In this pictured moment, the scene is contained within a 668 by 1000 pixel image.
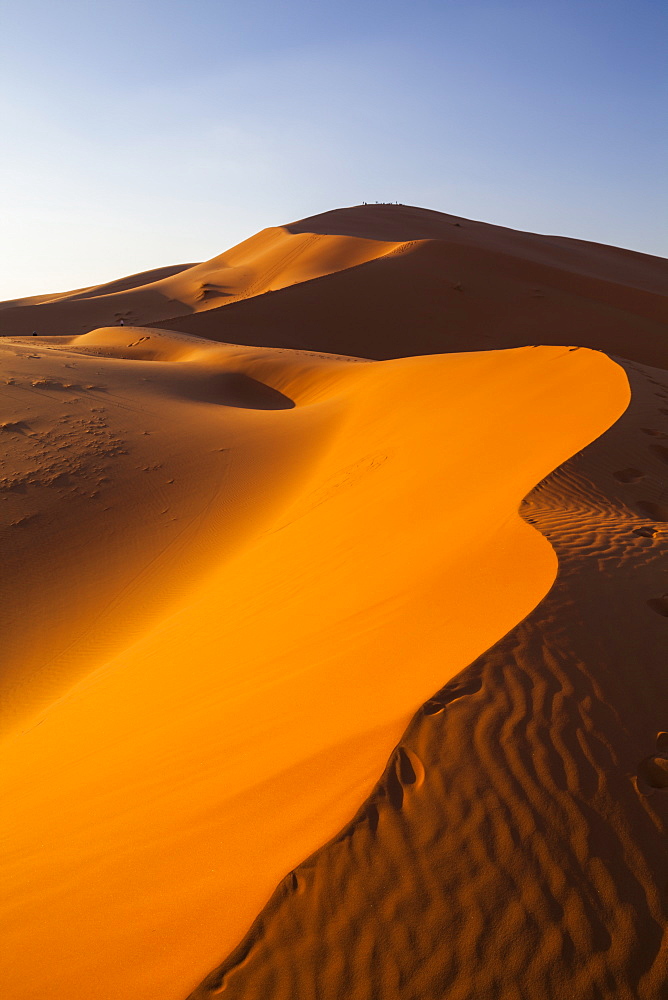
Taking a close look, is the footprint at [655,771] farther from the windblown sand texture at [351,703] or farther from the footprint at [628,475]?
the footprint at [628,475]

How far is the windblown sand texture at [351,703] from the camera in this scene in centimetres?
225

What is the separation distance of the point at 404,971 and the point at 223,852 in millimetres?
817

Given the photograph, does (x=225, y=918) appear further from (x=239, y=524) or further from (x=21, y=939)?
(x=239, y=524)

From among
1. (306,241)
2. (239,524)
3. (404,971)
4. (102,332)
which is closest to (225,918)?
(404,971)

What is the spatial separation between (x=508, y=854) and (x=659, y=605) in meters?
1.93

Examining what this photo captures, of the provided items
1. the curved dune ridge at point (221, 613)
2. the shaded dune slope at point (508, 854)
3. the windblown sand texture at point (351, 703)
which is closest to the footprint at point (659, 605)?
the windblown sand texture at point (351, 703)

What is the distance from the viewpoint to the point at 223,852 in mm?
2602

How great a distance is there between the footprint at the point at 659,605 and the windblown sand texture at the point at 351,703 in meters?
0.03

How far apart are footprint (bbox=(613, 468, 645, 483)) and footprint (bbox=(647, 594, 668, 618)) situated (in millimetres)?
2484

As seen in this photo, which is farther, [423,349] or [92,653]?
[423,349]

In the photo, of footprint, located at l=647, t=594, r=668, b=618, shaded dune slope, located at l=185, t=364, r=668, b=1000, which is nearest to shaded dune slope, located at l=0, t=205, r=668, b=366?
footprint, located at l=647, t=594, r=668, b=618

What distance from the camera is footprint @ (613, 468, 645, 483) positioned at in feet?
20.0

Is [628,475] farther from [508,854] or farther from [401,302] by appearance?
[401,302]

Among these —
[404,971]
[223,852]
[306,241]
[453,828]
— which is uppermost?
[306,241]
